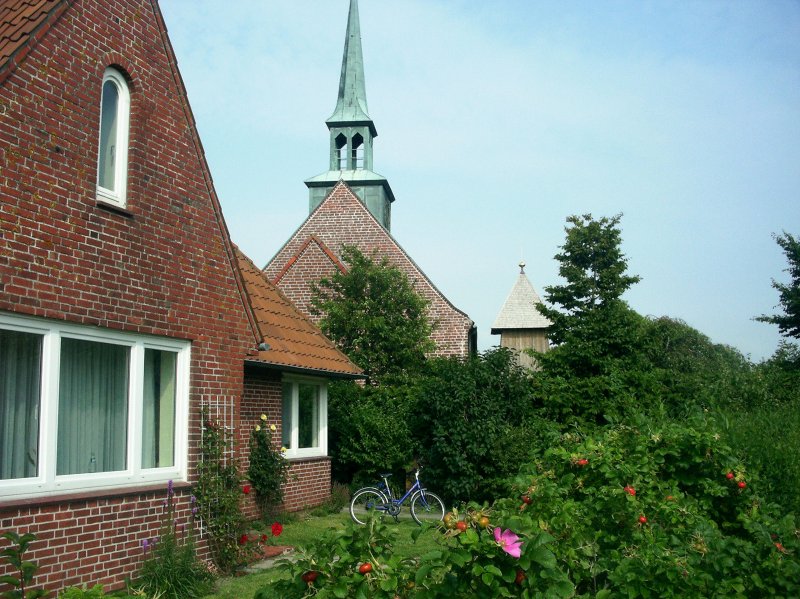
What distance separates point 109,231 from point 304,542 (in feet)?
16.2

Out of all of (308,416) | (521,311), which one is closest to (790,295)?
(521,311)

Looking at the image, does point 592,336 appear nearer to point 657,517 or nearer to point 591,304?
point 591,304

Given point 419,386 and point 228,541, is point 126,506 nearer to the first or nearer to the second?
point 228,541

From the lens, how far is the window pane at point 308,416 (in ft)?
52.5

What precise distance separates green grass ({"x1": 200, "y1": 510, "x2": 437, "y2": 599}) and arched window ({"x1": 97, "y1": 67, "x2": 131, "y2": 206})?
172 inches

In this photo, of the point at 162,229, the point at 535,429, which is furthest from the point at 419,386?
the point at 162,229

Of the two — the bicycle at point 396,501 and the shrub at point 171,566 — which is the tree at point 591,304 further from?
the shrub at point 171,566

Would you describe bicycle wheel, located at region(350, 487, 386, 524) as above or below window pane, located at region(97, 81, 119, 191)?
below

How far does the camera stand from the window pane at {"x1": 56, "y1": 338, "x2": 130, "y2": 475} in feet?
25.9

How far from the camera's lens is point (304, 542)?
10688 millimetres

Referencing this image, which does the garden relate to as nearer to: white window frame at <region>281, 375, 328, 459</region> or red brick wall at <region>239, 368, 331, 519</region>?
red brick wall at <region>239, 368, 331, 519</region>

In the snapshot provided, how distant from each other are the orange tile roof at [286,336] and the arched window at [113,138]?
4485 mm

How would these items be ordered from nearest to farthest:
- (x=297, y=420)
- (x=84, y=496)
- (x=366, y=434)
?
1. (x=84, y=496)
2. (x=297, y=420)
3. (x=366, y=434)

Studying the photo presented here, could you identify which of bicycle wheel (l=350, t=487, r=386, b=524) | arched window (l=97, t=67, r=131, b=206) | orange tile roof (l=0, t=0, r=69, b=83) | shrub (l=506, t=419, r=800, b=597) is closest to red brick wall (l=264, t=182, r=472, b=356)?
bicycle wheel (l=350, t=487, r=386, b=524)
